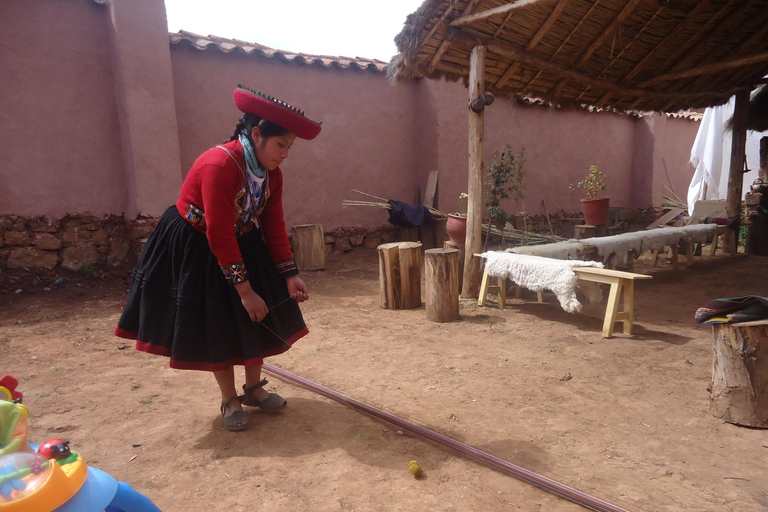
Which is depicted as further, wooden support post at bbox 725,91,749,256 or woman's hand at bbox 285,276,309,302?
wooden support post at bbox 725,91,749,256

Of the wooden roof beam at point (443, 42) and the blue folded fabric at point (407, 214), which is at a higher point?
the wooden roof beam at point (443, 42)

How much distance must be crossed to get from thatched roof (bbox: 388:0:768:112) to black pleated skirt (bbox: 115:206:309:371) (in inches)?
143

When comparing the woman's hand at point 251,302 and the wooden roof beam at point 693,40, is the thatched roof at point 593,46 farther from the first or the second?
the woman's hand at point 251,302

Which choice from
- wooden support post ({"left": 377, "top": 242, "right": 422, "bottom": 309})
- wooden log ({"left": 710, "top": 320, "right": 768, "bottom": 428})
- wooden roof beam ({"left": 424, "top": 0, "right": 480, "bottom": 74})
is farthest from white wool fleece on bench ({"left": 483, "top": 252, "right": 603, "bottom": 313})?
wooden roof beam ({"left": 424, "top": 0, "right": 480, "bottom": 74})

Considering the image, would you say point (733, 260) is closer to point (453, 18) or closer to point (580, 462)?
point (453, 18)

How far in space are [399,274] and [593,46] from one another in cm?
366

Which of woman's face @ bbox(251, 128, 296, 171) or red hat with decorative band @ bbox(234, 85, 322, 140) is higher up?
red hat with decorative band @ bbox(234, 85, 322, 140)

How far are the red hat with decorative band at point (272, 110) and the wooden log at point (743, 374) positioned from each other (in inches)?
90.6

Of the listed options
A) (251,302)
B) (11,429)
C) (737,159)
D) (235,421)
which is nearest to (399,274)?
(235,421)

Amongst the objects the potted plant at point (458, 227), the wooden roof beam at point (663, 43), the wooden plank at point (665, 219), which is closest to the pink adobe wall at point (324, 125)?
the potted plant at point (458, 227)

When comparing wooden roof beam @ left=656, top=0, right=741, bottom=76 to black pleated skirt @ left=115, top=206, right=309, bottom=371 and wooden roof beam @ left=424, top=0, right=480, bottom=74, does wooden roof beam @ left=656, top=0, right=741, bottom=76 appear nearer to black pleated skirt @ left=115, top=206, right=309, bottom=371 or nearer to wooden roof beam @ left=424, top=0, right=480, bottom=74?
wooden roof beam @ left=424, top=0, right=480, bottom=74

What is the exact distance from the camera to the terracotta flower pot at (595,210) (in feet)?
22.4

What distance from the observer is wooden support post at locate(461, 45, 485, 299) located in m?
4.85

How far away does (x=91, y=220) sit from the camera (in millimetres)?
5801
